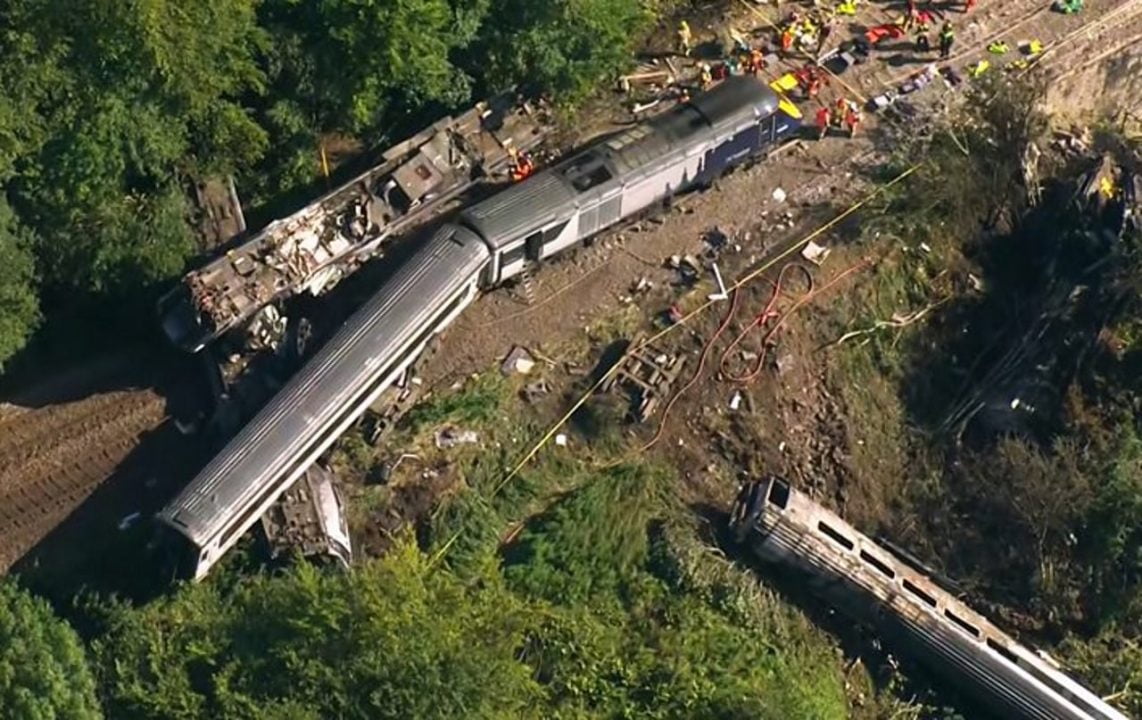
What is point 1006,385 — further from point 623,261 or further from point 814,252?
point 623,261

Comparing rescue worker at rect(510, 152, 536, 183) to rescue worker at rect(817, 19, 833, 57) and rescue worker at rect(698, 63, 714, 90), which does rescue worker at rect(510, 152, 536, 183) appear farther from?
rescue worker at rect(817, 19, 833, 57)

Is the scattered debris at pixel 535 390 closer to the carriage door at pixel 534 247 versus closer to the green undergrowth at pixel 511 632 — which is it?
the green undergrowth at pixel 511 632

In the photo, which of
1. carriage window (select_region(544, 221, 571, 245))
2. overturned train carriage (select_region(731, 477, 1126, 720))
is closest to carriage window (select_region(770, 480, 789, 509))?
overturned train carriage (select_region(731, 477, 1126, 720))

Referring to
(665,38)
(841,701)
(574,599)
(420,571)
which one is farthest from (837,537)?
(665,38)

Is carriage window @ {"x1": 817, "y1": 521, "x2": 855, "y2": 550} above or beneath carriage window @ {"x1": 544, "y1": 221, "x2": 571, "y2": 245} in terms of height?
beneath

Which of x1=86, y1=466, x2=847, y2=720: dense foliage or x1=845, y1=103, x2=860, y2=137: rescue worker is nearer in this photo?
x1=86, y1=466, x2=847, y2=720: dense foliage

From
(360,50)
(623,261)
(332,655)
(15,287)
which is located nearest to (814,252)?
(623,261)
